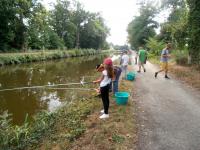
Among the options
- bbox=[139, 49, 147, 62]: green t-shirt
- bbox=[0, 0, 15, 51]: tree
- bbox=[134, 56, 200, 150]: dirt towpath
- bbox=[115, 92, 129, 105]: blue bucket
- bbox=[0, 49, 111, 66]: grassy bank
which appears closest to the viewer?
bbox=[134, 56, 200, 150]: dirt towpath

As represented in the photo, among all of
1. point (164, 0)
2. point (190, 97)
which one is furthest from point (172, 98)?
point (164, 0)

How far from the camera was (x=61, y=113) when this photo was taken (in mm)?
9023

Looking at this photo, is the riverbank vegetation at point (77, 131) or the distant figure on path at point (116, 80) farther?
the distant figure on path at point (116, 80)

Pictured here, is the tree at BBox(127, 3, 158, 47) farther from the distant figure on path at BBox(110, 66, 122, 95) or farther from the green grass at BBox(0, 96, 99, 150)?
the green grass at BBox(0, 96, 99, 150)

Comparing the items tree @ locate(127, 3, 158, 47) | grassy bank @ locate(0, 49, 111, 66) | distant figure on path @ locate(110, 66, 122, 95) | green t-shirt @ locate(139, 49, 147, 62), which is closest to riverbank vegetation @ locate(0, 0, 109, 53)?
grassy bank @ locate(0, 49, 111, 66)

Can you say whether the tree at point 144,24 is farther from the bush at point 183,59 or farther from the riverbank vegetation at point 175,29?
the bush at point 183,59

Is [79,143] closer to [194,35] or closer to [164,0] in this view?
[194,35]

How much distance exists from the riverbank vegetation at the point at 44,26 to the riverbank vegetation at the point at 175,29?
1873 cm

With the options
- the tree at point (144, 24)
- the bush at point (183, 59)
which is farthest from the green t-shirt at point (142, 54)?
the tree at point (144, 24)

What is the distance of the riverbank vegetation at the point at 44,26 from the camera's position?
3975 cm

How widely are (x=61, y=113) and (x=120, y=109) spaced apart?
2.25 metres

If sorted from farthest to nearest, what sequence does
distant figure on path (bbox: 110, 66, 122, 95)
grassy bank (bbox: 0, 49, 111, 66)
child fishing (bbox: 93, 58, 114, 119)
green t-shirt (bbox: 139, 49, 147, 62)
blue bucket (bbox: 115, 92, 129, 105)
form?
grassy bank (bbox: 0, 49, 111, 66) < green t-shirt (bbox: 139, 49, 147, 62) < distant figure on path (bbox: 110, 66, 122, 95) < blue bucket (bbox: 115, 92, 129, 105) < child fishing (bbox: 93, 58, 114, 119)

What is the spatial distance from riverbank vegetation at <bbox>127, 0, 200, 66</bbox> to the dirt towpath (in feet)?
19.1

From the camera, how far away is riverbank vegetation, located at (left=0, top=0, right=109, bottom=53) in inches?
1565
